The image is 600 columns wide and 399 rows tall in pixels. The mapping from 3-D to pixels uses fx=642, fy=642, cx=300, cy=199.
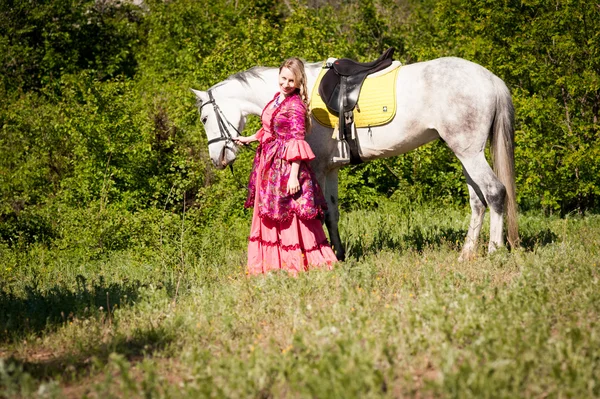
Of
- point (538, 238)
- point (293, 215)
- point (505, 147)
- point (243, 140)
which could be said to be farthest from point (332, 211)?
point (538, 238)

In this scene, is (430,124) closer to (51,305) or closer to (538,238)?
(538,238)

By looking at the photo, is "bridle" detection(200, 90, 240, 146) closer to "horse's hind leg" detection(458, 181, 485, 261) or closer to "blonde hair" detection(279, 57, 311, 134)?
"blonde hair" detection(279, 57, 311, 134)

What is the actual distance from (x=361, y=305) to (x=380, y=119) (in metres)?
2.27

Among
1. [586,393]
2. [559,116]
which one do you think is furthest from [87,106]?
[586,393]

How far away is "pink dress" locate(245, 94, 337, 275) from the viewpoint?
5980 millimetres

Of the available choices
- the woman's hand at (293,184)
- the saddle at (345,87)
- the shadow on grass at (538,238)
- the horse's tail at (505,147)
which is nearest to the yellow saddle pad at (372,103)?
the saddle at (345,87)

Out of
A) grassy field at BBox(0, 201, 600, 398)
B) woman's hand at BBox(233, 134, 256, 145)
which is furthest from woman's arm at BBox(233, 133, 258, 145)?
grassy field at BBox(0, 201, 600, 398)

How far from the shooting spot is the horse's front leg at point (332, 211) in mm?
6762

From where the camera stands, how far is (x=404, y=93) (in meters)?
6.35

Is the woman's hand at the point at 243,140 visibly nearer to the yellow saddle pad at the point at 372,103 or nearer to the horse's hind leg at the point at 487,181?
the yellow saddle pad at the point at 372,103

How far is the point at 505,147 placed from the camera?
6430mm

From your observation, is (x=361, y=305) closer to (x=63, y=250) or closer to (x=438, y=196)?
(x=63, y=250)

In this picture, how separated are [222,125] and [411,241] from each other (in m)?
2.69

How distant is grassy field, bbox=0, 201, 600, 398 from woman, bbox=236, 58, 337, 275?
39 centimetres
